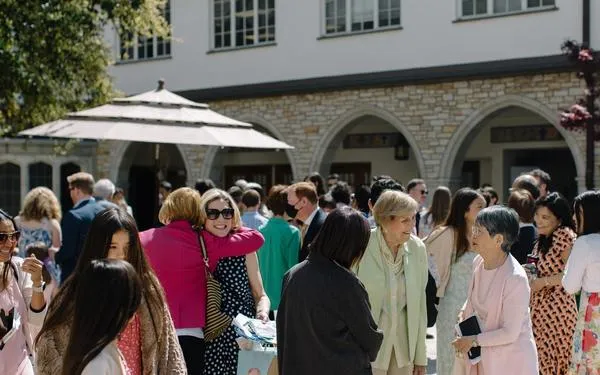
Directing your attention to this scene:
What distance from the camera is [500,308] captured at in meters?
5.21

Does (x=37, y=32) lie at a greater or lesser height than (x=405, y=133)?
greater

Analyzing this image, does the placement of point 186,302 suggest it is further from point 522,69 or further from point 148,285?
point 522,69

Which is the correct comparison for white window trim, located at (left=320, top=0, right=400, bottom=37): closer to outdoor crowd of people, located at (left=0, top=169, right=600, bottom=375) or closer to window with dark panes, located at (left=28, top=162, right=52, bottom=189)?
window with dark panes, located at (left=28, top=162, right=52, bottom=189)

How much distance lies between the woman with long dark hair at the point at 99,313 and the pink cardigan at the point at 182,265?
2143 mm

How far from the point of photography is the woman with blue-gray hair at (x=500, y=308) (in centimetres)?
516

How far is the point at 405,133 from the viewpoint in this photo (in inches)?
755

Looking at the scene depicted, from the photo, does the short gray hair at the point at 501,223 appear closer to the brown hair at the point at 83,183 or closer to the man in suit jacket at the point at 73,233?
the man in suit jacket at the point at 73,233

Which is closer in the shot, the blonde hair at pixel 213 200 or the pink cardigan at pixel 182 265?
the pink cardigan at pixel 182 265

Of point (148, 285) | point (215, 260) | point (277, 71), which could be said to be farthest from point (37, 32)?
point (148, 285)

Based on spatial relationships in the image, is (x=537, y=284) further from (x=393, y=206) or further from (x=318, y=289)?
(x=318, y=289)

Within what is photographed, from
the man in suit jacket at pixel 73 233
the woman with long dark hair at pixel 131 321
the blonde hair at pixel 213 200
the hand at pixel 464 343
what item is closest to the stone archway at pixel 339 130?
the man in suit jacket at pixel 73 233

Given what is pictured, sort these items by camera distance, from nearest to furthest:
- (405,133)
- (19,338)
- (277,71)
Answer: (19,338) → (405,133) → (277,71)

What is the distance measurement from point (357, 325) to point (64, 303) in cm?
130

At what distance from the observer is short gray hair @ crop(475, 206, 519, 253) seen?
17.3 ft
